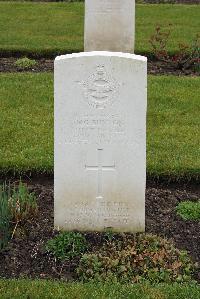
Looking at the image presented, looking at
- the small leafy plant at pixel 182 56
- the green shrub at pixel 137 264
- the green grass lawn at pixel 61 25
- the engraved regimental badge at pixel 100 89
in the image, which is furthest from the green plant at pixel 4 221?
the green grass lawn at pixel 61 25

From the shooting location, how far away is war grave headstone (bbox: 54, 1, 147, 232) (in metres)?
5.09

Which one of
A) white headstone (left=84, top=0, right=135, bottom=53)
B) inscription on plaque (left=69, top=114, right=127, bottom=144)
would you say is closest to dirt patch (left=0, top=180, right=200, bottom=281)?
inscription on plaque (left=69, top=114, right=127, bottom=144)

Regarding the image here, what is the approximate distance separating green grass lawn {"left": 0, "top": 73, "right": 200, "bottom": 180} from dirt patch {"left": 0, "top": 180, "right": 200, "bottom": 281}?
0.40 m

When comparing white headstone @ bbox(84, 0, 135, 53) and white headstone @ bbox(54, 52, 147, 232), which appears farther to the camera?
white headstone @ bbox(84, 0, 135, 53)

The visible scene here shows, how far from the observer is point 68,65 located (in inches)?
200

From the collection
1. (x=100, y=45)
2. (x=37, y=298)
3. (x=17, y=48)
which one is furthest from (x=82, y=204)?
(x=17, y=48)

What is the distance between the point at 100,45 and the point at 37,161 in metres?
4.45

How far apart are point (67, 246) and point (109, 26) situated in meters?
6.26

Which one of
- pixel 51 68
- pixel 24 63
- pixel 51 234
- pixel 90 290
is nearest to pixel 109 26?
pixel 51 68

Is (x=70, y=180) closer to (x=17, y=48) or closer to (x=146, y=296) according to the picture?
(x=146, y=296)

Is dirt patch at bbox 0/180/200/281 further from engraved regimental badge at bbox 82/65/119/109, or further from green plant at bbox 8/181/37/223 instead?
engraved regimental badge at bbox 82/65/119/109

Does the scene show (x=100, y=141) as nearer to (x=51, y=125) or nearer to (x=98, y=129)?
(x=98, y=129)

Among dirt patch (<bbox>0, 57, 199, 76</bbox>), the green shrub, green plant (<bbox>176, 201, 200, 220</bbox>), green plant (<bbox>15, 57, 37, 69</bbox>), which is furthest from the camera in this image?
green plant (<bbox>15, 57, 37, 69</bbox>)

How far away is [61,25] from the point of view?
13.5 meters
